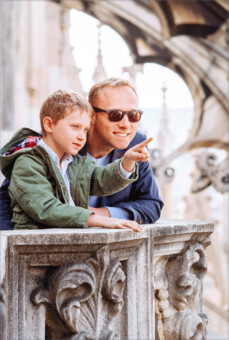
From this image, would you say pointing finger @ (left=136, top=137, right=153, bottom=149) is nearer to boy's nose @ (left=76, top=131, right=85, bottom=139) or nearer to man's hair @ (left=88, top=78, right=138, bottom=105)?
boy's nose @ (left=76, top=131, right=85, bottom=139)

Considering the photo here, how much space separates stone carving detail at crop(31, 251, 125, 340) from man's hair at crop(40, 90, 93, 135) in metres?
0.54

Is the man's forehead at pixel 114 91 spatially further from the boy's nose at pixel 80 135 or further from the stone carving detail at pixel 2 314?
the stone carving detail at pixel 2 314

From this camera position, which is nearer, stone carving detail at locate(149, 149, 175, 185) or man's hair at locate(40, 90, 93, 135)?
man's hair at locate(40, 90, 93, 135)

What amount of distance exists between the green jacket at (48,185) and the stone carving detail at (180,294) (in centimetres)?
33

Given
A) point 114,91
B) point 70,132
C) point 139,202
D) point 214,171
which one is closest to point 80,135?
point 70,132

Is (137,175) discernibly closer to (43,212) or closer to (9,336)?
(43,212)

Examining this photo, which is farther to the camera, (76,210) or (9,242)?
(76,210)

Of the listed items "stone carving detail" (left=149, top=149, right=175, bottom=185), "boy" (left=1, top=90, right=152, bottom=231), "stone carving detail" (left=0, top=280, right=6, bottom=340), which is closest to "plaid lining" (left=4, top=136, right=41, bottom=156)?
"boy" (left=1, top=90, right=152, bottom=231)

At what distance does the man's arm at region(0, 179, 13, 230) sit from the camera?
2600 mm

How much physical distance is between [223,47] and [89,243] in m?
6.54

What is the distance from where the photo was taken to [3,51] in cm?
765

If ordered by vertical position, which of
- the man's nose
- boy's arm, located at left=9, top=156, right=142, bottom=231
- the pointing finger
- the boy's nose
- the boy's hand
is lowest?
boy's arm, located at left=9, top=156, right=142, bottom=231

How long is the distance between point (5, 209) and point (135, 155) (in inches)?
18.3

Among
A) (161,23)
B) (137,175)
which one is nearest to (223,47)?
(161,23)
